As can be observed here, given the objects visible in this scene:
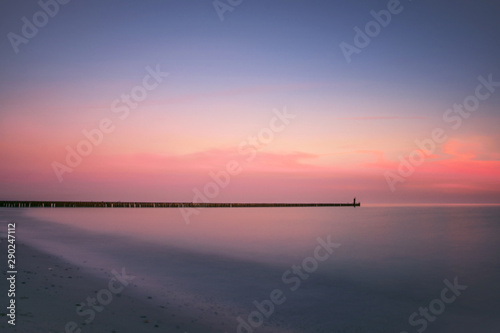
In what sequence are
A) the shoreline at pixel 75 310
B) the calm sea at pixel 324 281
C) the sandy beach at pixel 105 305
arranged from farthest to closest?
the calm sea at pixel 324 281, the sandy beach at pixel 105 305, the shoreline at pixel 75 310

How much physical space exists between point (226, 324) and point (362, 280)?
8387 mm

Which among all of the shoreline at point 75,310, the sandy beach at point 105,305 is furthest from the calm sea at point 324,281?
the shoreline at point 75,310

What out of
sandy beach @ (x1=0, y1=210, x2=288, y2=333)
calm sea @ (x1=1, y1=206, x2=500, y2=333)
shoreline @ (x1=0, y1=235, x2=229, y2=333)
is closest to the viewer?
shoreline @ (x1=0, y1=235, x2=229, y2=333)

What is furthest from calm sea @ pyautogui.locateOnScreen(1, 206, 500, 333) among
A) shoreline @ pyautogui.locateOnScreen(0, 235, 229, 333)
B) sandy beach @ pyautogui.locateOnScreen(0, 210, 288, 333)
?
shoreline @ pyautogui.locateOnScreen(0, 235, 229, 333)

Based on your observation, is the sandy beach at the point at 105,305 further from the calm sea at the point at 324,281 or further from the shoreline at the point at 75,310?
the calm sea at the point at 324,281

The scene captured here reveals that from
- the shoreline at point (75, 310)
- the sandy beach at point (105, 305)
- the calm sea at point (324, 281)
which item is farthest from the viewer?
the calm sea at point (324, 281)

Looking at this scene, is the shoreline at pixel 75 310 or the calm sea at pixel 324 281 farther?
the calm sea at pixel 324 281

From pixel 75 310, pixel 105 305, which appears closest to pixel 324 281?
pixel 105 305

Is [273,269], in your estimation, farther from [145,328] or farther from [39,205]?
[39,205]

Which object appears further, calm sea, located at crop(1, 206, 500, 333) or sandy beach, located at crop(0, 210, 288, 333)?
calm sea, located at crop(1, 206, 500, 333)

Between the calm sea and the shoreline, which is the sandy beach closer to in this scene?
the shoreline

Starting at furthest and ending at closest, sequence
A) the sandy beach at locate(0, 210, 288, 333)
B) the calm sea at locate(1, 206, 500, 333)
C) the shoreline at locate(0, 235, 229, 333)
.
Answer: the calm sea at locate(1, 206, 500, 333)
the sandy beach at locate(0, 210, 288, 333)
the shoreline at locate(0, 235, 229, 333)

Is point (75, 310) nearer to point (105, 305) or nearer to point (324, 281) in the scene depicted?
point (105, 305)

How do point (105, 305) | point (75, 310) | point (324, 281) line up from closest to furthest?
1. point (75, 310)
2. point (105, 305)
3. point (324, 281)
